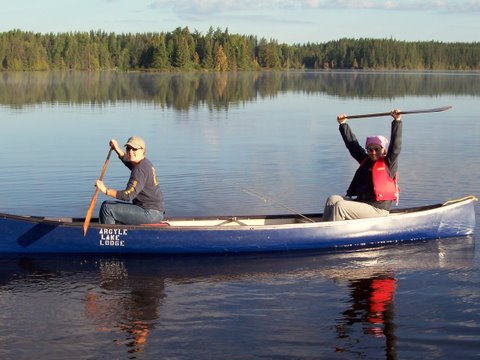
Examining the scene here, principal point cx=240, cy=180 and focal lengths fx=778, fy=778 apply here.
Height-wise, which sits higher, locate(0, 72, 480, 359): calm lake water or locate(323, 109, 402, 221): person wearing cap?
locate(323, 109, 402, 221): person wearing cap

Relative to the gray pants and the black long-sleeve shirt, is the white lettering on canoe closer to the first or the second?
the gray pants

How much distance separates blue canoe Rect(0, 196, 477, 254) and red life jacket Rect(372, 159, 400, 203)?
341mm

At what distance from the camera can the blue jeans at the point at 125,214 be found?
1026 centimetres

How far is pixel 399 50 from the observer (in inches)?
7205

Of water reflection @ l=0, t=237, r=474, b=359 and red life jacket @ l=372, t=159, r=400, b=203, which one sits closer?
water reflection @ l=0, t=237, r=474, b=359

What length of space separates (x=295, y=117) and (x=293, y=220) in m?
21.1

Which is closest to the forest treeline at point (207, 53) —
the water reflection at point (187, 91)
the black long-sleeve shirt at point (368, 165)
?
the water reflection at point (187, 91)

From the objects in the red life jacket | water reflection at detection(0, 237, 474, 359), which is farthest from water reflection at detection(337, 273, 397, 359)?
the red life jacket

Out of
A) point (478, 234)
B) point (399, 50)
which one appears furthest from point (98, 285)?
point (399, 50)

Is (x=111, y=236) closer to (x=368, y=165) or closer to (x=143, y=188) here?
(x=143, y=188)

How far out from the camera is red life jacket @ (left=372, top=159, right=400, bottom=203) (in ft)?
35.2

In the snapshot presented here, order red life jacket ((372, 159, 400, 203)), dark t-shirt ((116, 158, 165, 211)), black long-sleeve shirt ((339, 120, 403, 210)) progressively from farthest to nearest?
red life jacket ((372, 159, 400, 203)), black long-sleeve shirt ((339, 120, 403, 210)), dark t-shirt ((116, 158, 165, 211))

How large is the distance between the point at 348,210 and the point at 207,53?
125535 millimetres

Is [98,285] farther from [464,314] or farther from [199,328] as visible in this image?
[464,314]
